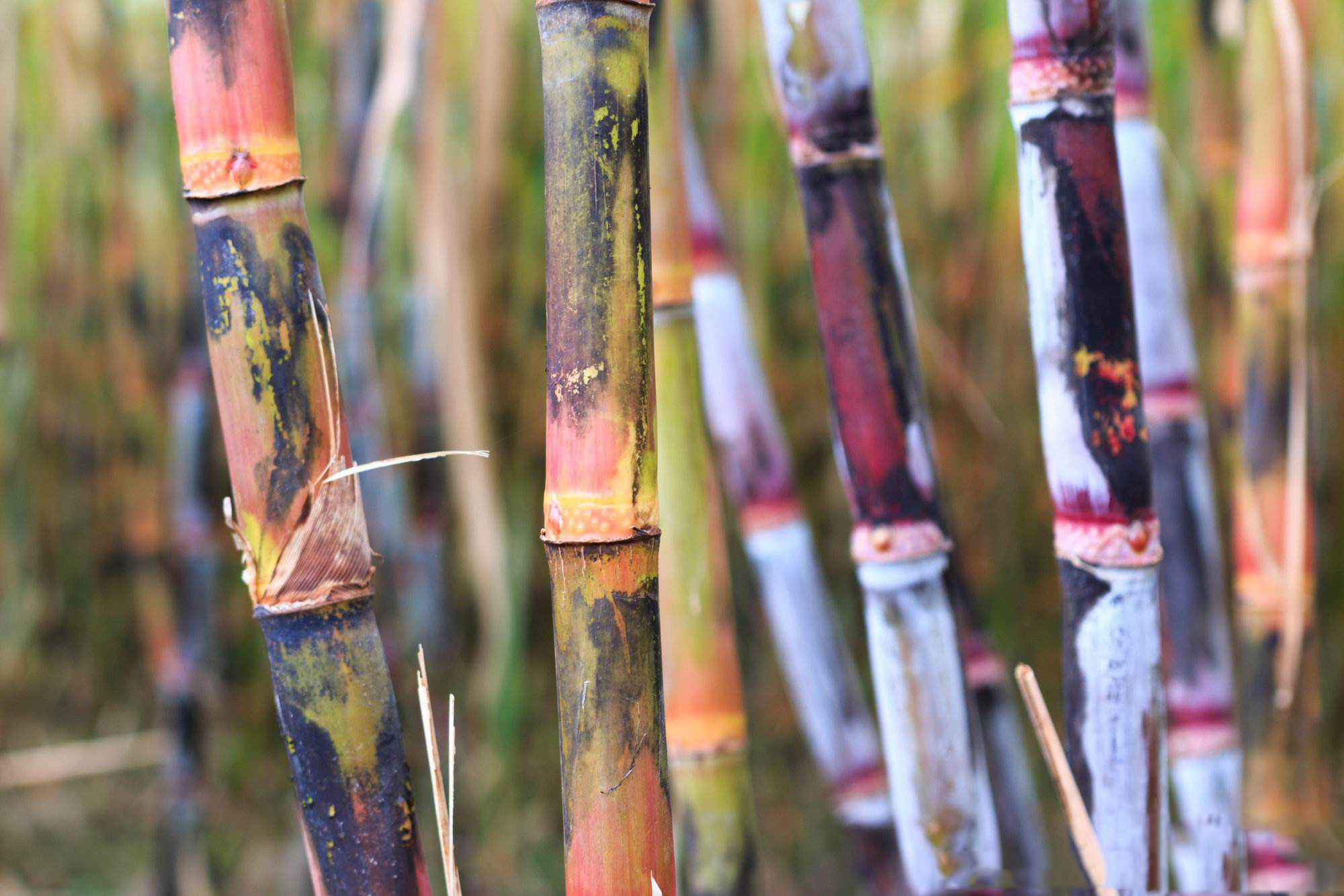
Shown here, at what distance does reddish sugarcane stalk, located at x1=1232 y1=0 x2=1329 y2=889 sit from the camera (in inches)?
29.7

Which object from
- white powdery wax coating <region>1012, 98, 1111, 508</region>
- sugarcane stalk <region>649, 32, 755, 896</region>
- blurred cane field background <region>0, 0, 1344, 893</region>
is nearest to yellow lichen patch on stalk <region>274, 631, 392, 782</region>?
sugarcane stalk <region>649, 32, 755, 896</region>

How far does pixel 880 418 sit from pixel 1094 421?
10cm

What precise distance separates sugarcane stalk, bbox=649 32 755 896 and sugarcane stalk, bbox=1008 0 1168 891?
18 centimetres

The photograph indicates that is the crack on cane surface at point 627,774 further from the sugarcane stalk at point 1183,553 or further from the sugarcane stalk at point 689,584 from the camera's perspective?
the sugarcane stalk at point 1183,553

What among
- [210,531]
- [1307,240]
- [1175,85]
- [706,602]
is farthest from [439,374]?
[1175,85]

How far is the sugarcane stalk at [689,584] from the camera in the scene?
604mm

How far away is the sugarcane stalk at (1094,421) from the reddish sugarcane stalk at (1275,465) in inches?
11.8

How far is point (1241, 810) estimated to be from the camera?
0.80 metres

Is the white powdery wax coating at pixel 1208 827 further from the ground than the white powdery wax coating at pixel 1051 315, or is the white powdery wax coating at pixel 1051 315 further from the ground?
the white powdery wax coating at pixel 1051 315

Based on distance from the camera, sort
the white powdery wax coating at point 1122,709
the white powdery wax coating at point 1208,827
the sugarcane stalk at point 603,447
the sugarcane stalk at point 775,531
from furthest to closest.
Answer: the sugarcane stalk at point 775,531, the white powdery wax coating at point 1208,827, the white powdery wax coating at point 1122,709, the sugarcane stalk at point 603,447

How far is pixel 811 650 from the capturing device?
0.76 m

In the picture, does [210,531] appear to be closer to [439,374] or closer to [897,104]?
[439,374]

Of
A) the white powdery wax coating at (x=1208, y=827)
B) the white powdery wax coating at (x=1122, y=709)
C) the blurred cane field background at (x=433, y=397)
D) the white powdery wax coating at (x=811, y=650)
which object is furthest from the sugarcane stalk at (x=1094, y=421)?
the blurred cane field background at (x=433, y=397)

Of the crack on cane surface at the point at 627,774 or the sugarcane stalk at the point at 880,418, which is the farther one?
the sugarcane stalk at the point at 880,418
